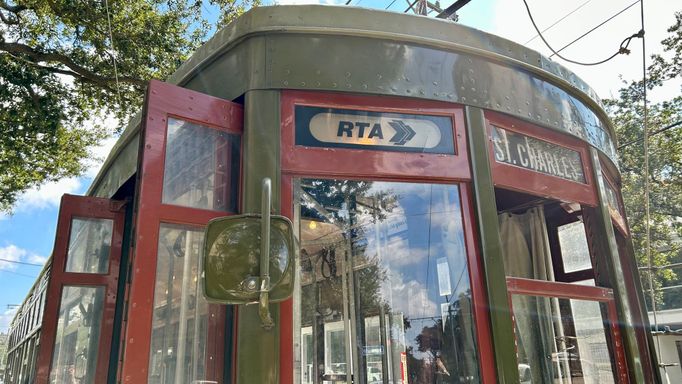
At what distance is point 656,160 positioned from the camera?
13445 millimetres

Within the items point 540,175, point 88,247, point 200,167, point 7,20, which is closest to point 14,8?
point 7,20

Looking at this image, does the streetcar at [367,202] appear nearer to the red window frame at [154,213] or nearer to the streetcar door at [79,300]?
the red window frame at [154,213]

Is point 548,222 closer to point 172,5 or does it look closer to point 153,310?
point 153,310

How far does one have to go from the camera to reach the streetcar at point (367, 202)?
2.00m

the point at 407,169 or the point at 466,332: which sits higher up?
the point at 407,169

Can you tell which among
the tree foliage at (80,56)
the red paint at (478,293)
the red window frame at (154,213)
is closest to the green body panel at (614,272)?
the red paint at (478,293)

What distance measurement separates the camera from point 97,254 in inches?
140

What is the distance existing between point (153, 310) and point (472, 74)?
1.94 metres

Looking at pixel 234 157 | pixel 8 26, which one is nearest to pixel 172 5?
pixel 8 26

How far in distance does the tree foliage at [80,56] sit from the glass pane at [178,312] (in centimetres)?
692

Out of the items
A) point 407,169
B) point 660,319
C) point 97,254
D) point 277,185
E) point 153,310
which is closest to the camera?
point 153,310

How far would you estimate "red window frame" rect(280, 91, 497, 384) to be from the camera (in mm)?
2203

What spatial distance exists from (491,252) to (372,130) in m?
0.82

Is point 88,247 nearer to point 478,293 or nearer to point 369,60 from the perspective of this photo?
point 369,60
